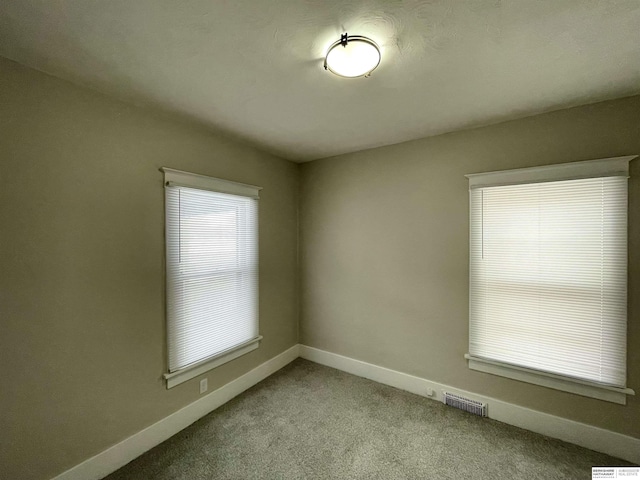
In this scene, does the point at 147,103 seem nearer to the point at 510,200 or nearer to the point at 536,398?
the point at 510,200

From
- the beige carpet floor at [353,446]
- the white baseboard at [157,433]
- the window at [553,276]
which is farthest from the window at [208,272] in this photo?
the window at [553,276]

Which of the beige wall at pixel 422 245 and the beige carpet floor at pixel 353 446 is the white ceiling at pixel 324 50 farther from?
the beige carpet floor at pixel 353 446

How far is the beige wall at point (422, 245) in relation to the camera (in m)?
1.89

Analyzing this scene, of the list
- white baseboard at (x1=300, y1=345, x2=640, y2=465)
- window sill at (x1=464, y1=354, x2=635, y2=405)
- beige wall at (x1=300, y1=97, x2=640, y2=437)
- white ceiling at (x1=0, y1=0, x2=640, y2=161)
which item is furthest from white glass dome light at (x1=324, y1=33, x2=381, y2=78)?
white baseboard at (x1=300, y1=345, x2=640, y2=465)

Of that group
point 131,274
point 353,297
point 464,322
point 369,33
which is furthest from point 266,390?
point 369,33

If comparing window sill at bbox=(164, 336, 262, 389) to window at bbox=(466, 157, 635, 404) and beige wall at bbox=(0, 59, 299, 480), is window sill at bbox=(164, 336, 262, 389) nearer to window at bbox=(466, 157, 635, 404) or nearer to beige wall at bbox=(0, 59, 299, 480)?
beige wall at bbox=(0, 59, 299, 480)

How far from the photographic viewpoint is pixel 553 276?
6.64 feet

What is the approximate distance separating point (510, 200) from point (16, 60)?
3.44 metres

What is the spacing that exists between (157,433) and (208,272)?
4.20 feet

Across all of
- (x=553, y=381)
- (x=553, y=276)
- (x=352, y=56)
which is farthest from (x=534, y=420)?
(x=352, y=56)

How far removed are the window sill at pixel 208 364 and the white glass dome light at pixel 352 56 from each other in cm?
250

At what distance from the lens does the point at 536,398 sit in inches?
82.3

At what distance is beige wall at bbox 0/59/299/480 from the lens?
144 cm

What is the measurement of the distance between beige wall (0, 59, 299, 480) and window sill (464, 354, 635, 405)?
8.42ft
